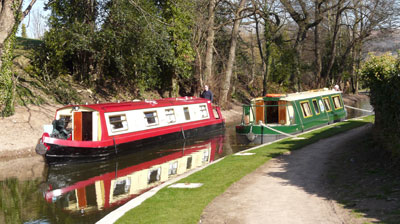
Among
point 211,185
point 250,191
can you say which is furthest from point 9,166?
point 250,191

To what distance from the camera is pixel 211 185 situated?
9.05 meters

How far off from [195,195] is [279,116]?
39.2ft

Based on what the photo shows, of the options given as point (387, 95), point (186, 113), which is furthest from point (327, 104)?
point (387, 95)

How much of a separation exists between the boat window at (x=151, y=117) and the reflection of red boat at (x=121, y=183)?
2.48 m

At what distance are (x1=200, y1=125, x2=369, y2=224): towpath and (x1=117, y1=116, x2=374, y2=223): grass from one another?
0.22 m

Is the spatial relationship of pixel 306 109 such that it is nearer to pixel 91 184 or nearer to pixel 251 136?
pixel 251 136

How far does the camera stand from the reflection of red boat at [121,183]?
9953mm

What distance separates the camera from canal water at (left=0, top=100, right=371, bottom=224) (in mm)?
9172

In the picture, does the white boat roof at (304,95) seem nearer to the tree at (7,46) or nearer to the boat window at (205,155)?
the boat window at (205,155)

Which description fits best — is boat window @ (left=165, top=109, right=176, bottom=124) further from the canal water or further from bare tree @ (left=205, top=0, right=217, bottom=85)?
bare tree @ (left=205, top=0, right=217, bottom=85)

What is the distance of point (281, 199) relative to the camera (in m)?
7.62

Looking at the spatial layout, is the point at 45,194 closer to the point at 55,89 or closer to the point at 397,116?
the point at 397,116

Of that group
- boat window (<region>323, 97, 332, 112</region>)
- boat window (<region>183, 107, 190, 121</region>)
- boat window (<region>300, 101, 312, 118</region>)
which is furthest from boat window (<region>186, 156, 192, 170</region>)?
boat window (<region>323, 97, 332, 112</region>)

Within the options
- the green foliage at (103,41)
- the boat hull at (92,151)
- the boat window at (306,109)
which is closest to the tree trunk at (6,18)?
the green foliage at (103,41)
